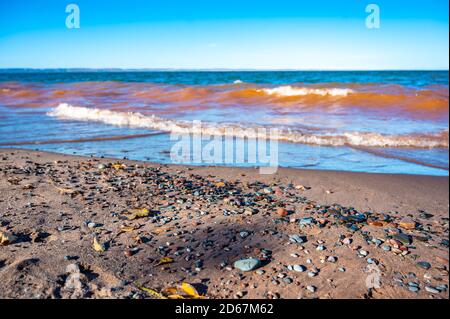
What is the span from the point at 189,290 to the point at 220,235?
78 centimetres

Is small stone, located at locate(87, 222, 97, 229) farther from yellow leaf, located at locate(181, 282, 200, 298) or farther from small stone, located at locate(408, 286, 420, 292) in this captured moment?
small stone, located at locate(408, 286, 420, 292)

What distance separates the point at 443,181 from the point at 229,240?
3.36 metres

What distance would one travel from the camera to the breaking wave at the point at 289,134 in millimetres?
7172

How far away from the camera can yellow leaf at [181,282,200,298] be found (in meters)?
2.34

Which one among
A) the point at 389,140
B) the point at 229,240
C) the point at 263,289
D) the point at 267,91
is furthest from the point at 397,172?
the point at 267,91

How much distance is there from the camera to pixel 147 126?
31.3 ft

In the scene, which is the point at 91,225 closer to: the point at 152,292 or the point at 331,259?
the point at 152,292

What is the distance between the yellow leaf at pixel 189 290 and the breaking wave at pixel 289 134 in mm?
5481

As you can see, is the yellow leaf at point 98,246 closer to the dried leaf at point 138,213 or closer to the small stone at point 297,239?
the dried leaf at point 138,213

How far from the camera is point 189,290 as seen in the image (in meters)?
2.38

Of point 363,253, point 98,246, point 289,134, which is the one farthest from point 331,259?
point 289,134

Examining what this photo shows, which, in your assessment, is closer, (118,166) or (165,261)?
(165,261)

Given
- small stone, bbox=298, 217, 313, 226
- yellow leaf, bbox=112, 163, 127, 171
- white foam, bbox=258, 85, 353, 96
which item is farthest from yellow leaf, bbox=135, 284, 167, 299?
white foam, bbox=258, 85, 353, 96
